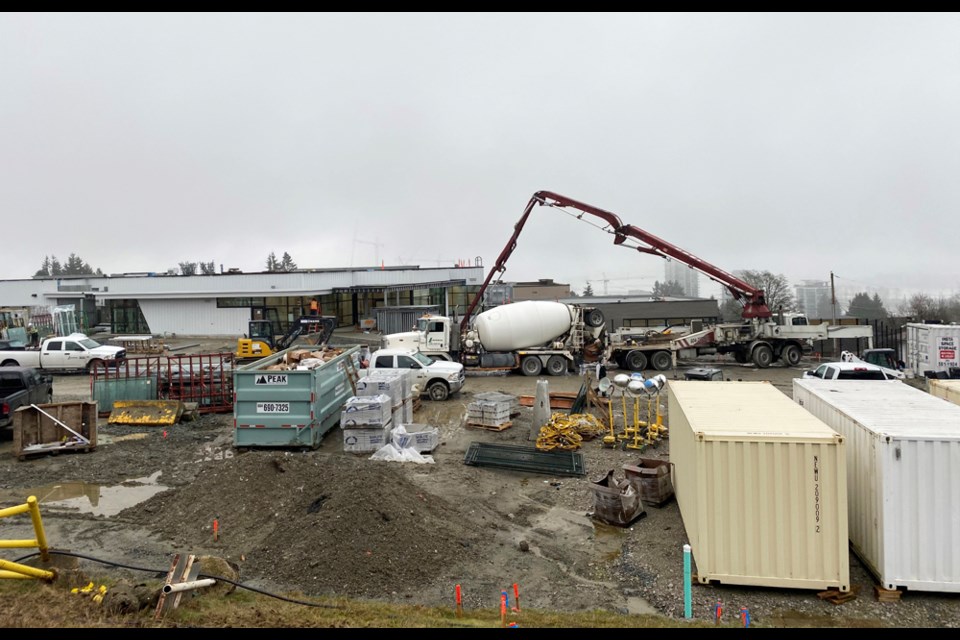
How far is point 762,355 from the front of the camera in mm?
26859

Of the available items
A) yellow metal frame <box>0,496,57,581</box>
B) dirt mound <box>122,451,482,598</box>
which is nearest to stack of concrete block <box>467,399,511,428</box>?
dirt mound <box>122,451,482,598</box>

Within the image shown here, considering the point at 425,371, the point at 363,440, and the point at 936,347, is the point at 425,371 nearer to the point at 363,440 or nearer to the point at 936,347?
the point at 363,440

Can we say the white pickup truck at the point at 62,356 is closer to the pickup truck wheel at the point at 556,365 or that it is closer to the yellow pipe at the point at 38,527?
the pickup truck wheel at the point at 556,365

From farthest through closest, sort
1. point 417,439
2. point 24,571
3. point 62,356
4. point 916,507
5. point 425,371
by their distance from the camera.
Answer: point 62,356 < point 425,371 < point 417,439 < point 916,507 < point 24,571

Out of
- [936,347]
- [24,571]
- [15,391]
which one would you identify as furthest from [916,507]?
[936,347]

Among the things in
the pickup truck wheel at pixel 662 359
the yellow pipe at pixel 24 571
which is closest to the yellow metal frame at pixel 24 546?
the yellow pipe at pixel 24 571

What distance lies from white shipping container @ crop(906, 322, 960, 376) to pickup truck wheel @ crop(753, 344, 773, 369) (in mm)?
5612

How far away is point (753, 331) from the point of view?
26.9 m

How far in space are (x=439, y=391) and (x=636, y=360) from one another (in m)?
11.1

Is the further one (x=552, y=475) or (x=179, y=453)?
(x=179, y=453)

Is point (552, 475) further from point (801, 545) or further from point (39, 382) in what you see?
point (39, 382)

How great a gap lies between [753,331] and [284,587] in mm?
25407

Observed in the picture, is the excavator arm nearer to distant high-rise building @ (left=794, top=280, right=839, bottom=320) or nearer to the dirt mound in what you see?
the dirt mound
